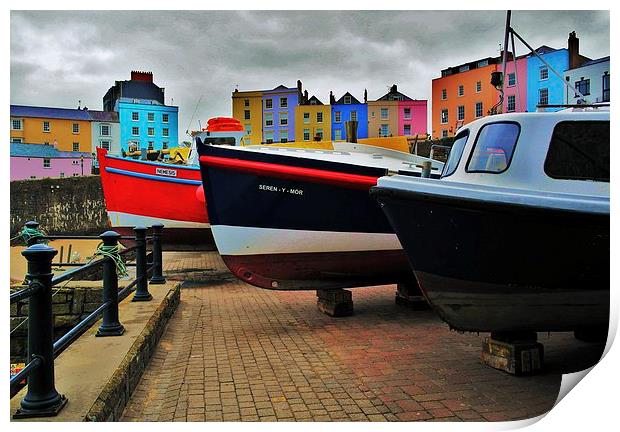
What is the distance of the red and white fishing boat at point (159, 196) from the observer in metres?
8.79

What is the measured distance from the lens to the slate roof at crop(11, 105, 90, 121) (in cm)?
331

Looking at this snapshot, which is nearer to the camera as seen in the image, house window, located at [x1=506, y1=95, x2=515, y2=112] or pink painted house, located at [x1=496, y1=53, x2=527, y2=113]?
pink painted house, located at [x1=496, y1=53, x2=527, y2=113]

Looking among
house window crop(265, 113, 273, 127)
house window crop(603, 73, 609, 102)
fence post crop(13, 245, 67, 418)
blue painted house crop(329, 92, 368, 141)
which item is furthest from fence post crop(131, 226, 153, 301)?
house window crop(603, 73, 609, 102)

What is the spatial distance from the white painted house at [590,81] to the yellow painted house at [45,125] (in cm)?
328

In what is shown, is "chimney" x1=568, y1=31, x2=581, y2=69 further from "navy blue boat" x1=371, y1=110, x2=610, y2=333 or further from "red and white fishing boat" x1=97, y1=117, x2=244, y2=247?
"red and white fishing boat" x1=97, y1=117, x2=244, y2=247

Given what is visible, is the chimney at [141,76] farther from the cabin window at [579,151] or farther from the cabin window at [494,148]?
the cabin window at [579,151]

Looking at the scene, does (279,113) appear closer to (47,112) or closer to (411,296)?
(411,296)

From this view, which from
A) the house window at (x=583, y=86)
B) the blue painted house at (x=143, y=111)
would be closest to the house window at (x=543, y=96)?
the house window at (x=583, y=86)

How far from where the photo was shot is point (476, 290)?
2.96m

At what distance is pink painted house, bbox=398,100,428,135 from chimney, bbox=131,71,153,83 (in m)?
1.99

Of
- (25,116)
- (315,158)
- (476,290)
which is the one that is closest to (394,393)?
(476,290)

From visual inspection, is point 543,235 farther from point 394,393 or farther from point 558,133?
point 394,393

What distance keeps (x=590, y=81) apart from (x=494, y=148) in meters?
0.77

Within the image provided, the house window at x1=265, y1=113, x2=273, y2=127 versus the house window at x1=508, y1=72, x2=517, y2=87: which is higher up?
the house window at x1=265, y1=113, x2=273, y2=127
